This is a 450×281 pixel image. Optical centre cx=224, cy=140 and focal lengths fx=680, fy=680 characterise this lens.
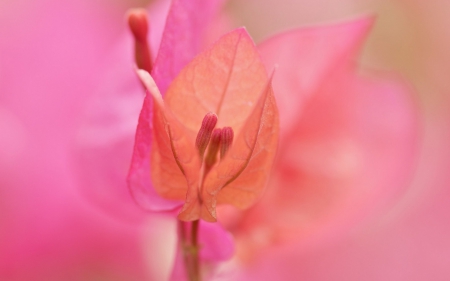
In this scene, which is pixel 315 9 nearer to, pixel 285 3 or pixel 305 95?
pixel 285 3

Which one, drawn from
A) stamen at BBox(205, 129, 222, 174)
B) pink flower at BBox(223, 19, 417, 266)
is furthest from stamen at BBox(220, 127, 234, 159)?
pink flower at BBox(223, 19, 417, 266)

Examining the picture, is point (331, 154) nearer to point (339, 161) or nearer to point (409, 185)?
point (339, 161)

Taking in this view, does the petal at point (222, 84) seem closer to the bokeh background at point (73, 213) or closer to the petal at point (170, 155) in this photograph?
the petal at point (170, 155)

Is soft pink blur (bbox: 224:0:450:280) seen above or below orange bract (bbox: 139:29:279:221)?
above

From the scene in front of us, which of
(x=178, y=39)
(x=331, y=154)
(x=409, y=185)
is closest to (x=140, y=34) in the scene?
(x=178, y=39)

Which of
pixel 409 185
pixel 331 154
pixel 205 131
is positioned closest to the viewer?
pixel 205 131

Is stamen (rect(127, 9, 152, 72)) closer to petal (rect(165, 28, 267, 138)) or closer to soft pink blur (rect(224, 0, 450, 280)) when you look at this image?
petal (rect(165, 28, 267, 138))

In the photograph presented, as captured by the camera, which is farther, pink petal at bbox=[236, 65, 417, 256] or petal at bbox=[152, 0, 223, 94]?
pink petal at bbox=[236, 65, 417, 256]
